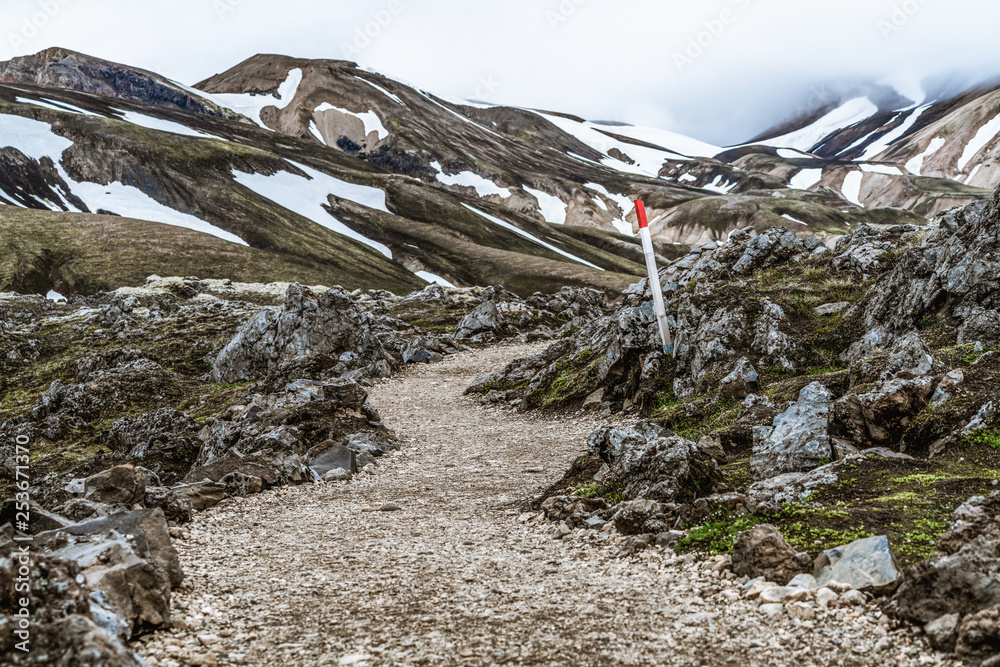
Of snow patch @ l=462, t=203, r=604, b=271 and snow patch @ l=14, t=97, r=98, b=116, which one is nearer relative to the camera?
snow patch @ l=14, t=97, r=98, b=116

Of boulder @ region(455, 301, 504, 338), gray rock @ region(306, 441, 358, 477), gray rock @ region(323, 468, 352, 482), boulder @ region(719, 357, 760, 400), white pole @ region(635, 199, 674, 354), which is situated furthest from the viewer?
boulder @ region(455, 301, 504, 338)

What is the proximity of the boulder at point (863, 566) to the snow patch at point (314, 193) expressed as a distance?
118 meters

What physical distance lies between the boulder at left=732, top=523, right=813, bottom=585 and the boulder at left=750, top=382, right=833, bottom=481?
4.04 metres

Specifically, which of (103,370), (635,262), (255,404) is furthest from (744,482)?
(635,262)

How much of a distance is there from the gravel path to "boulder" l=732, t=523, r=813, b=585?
32 cm

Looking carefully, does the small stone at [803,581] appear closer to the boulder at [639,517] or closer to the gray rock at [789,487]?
the gray rock at [789,487]

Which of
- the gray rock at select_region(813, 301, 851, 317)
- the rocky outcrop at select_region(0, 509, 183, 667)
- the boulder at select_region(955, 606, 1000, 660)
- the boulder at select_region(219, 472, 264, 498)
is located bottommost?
the boulder at select_region(219, 472, 264, 498)

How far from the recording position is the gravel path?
6.81 m

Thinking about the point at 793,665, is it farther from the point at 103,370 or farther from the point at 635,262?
the point at 635,262

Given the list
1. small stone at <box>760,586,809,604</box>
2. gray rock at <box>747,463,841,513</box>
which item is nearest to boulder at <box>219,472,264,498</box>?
gray rock at <box>747,463,841,513</box>

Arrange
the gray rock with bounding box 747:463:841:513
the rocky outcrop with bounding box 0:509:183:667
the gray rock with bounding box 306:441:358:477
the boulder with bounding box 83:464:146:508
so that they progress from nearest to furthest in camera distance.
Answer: the rocky outcrop with bounding box 0:509:183:667
the gray rock with bounding box 747:463:841:513
the boulder with bounding box 83:464:146:508
the gray rock with bounding box 306:441:358:477

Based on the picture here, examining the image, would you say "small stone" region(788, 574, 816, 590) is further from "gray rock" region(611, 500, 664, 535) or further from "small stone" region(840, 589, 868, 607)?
"gray rock" region(611, 500, 664, 535)

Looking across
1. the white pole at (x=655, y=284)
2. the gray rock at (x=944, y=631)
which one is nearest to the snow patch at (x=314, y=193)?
the white pole at (x=655, y=284)

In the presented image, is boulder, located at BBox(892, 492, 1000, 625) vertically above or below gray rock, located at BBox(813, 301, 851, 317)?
below
